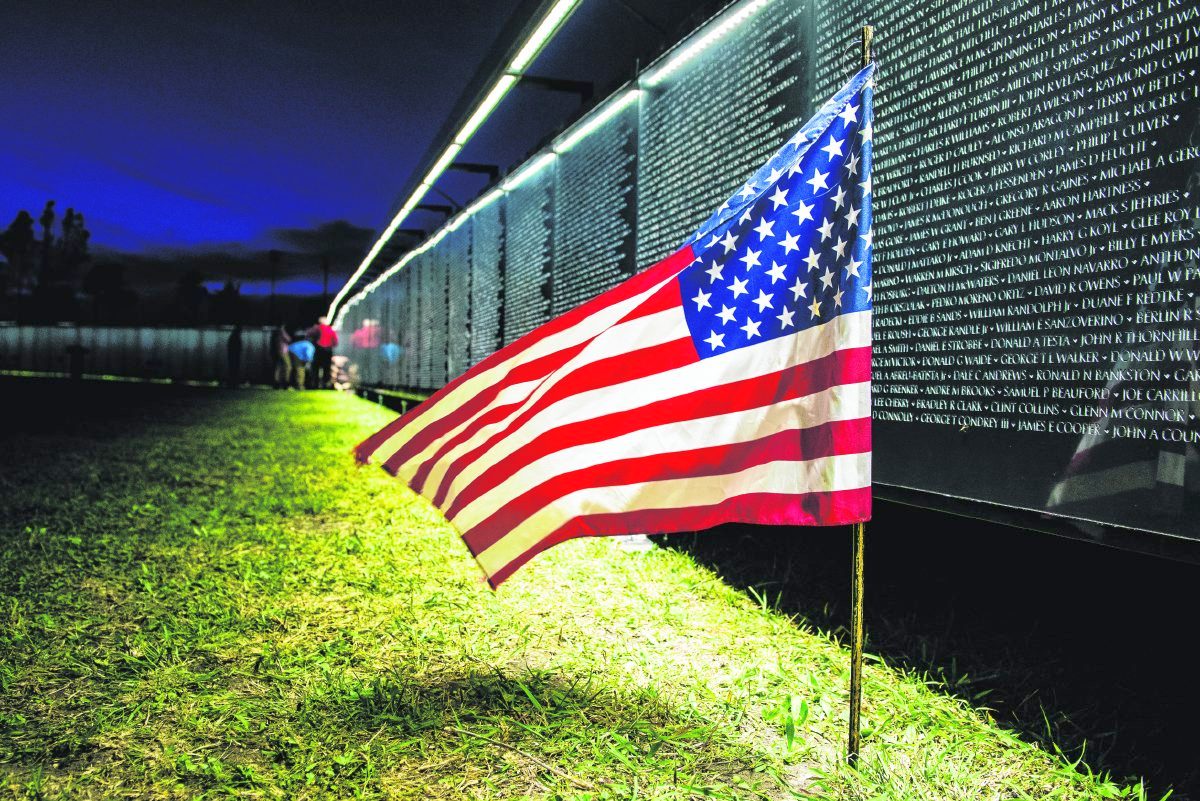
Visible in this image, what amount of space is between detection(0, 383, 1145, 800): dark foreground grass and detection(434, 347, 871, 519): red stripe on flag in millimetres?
774

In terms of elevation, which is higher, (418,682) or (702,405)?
(702,405)

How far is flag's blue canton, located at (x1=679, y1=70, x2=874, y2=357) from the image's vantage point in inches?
85.2

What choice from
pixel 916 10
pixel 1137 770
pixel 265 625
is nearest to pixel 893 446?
pixel 1137 770

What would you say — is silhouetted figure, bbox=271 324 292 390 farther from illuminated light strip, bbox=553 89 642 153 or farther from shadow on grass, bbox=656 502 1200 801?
shadow on grass, bbox=656 502 1200 801

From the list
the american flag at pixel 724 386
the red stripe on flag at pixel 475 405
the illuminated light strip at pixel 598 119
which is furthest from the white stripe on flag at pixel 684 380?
the illuminated light strip at pixel 598 119

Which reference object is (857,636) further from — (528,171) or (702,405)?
(528,171)

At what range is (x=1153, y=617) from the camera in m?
2.74

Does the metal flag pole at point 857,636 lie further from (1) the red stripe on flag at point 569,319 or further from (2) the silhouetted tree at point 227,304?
(2) the silhouetted tree at point 227,304

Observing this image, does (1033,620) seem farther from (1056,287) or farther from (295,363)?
(295,363)

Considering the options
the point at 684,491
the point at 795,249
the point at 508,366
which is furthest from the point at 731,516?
the point at 508,366

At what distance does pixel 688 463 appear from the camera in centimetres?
232

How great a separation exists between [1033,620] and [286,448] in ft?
27.3

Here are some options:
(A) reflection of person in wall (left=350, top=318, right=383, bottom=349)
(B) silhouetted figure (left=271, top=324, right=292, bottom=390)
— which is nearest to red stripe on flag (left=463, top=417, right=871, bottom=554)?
(A) reflection of person in wall (left=350, top=318, right=383, bottom=349)

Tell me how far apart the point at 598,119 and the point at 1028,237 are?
4.43 m
